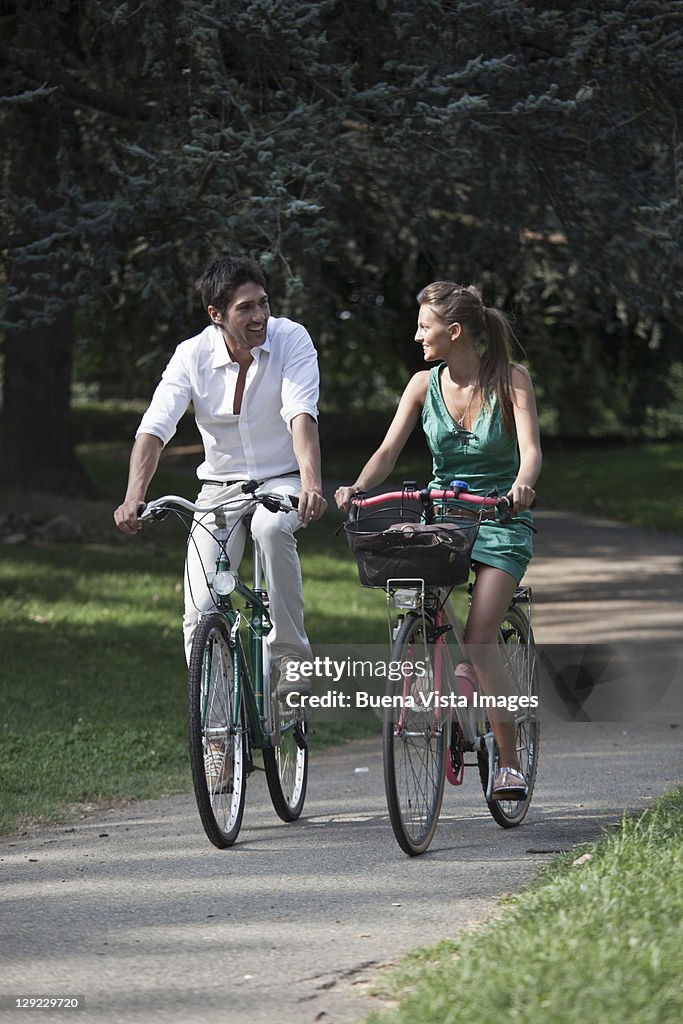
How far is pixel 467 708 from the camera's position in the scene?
5.65 meters

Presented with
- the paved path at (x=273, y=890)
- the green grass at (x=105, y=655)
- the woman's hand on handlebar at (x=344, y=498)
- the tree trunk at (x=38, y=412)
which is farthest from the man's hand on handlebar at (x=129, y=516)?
the tree trunk at (x=38, y=412)

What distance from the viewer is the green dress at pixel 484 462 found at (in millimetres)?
5609

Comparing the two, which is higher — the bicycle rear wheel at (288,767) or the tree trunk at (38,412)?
the tree trunk at (38,412)

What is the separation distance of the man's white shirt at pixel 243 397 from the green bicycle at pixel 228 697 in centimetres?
24

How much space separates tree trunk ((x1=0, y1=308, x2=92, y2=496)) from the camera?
707 inches

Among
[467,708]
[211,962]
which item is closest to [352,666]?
[467,708]

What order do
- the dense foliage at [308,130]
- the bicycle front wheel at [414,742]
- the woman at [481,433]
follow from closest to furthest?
the bicycle front wheel at [414,742] < the woman at [481,433] < the dense foliage at [308,130]

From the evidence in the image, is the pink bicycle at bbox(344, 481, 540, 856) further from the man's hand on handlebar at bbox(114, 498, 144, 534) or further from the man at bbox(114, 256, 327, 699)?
the man's hand on handlebar at bbox(114, 498, 144, 534)

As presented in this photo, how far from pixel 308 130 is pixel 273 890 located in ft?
17.4

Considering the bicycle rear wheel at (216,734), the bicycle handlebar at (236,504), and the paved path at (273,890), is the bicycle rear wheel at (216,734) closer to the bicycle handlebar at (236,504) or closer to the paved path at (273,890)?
the paved path at (273,890)

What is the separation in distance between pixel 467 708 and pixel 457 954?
175cm

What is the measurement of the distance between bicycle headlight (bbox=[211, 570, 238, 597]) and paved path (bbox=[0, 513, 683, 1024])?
0.97 m

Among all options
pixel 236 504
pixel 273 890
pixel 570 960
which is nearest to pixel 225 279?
pixel 236 504

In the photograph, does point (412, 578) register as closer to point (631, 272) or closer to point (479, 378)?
point (479, 378)
